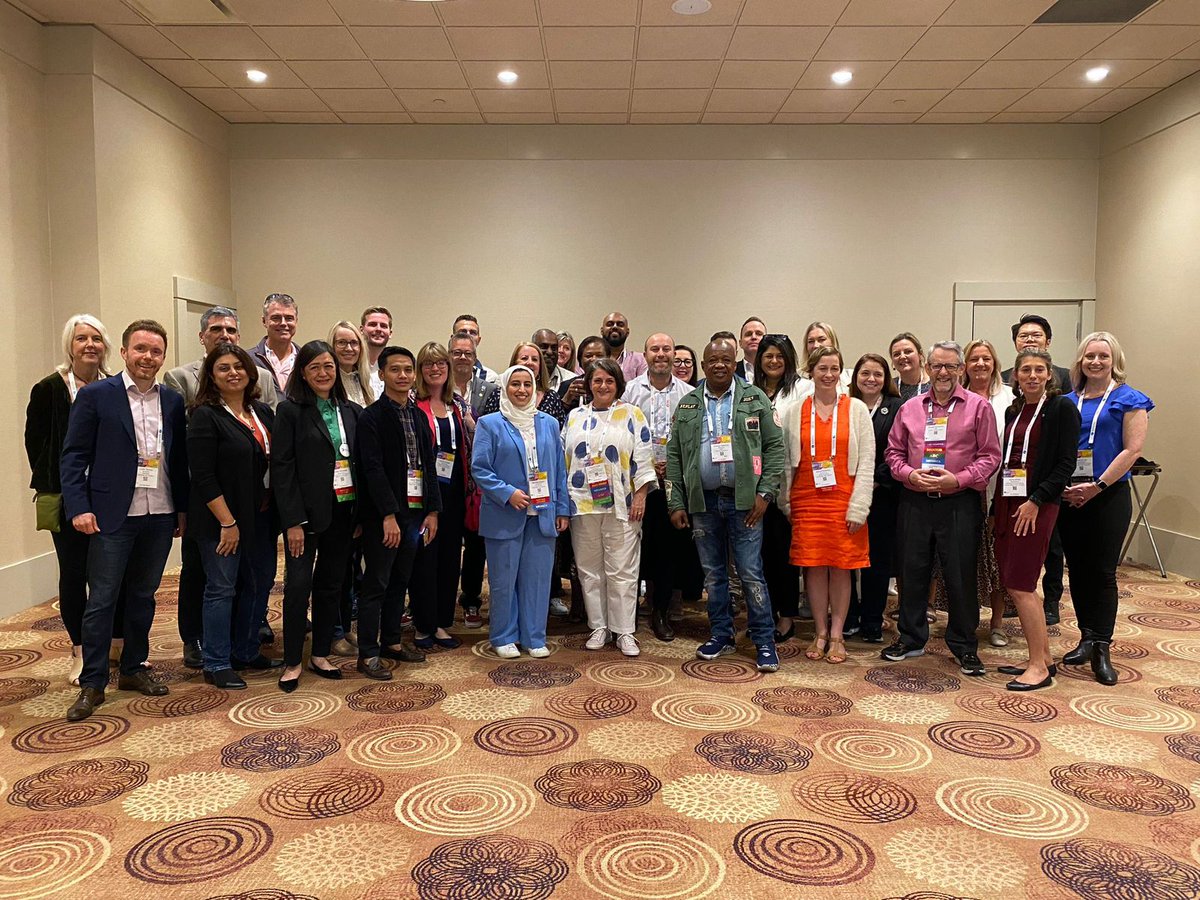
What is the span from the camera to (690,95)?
269 inches

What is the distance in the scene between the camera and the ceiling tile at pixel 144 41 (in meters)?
5.54

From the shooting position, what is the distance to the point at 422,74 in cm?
633

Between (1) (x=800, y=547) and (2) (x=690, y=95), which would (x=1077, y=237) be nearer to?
(2) (x=690, y=95)

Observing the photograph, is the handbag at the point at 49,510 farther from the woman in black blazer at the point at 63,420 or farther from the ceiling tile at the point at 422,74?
the ceiling tile at the point at 422,74

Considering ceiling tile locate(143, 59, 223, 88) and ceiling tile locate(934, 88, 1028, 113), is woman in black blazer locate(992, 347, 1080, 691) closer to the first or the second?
ceiling tile locate(934, 88, 1028, 113)

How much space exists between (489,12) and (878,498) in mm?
4105

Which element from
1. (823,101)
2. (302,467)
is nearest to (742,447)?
(302,467)

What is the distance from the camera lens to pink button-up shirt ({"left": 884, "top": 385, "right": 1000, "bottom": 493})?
3.72m

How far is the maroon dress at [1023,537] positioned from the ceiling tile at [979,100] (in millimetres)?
4410

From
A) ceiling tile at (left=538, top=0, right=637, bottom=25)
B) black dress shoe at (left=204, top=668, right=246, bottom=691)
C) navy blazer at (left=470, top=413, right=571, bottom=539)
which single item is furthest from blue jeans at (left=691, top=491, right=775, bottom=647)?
ceiling tile at (left=538, top=0, right=637, bottom=25)

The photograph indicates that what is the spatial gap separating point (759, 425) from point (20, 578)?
4.95 m

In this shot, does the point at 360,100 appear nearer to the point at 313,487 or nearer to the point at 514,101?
the point at 514,101

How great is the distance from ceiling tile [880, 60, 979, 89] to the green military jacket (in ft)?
12.7

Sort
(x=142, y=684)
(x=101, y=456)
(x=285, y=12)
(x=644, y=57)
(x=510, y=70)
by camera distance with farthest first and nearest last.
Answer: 1. (x=510, y=70)
2. (x=644, y=57)
3. (x=285, y=12)
4. (x=142, y=684)
5. (x=101, y=456)
